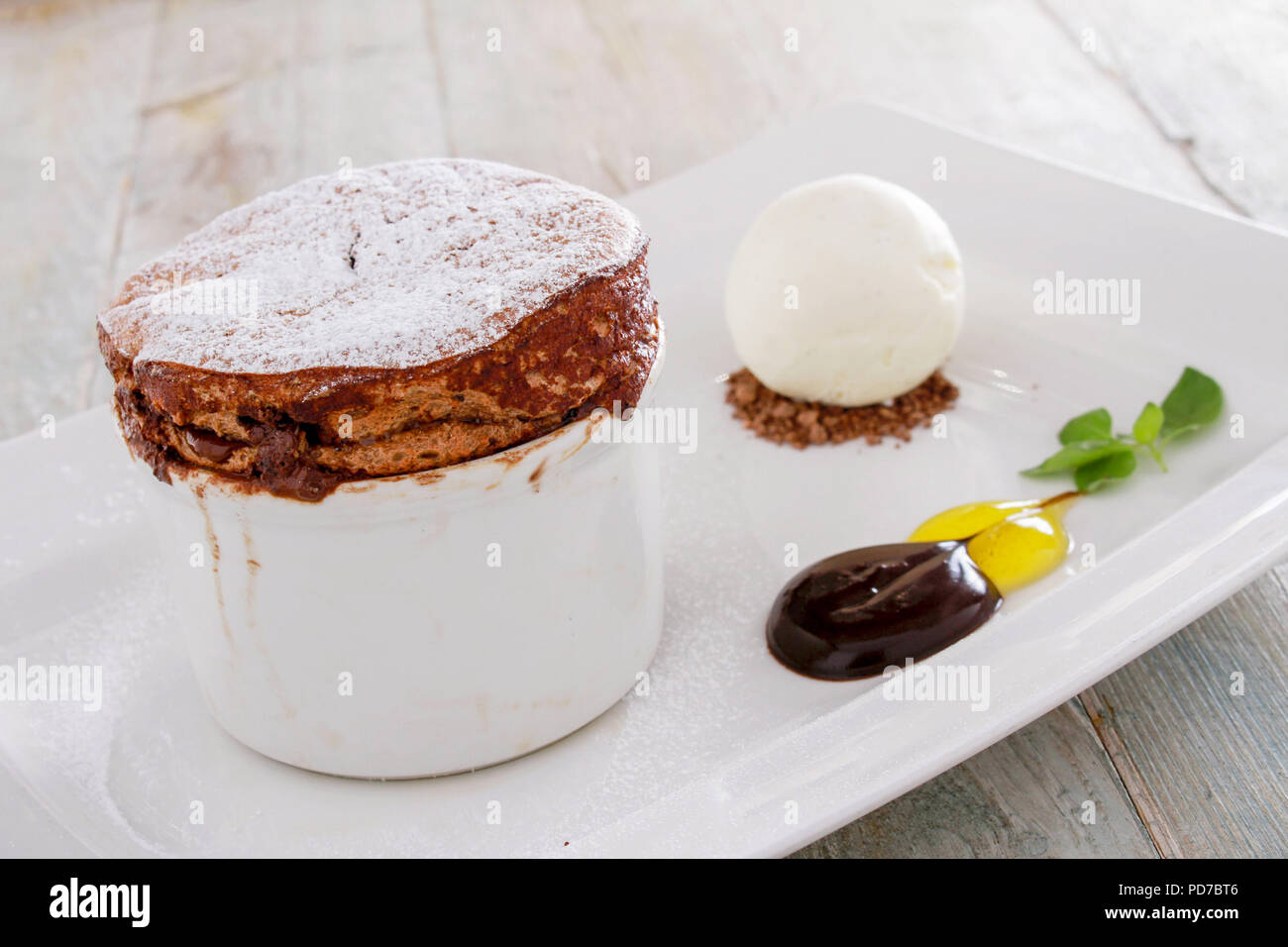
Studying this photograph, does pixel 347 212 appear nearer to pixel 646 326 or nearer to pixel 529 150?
pixel 646 326

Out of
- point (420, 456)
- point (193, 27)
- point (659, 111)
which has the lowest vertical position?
point (193, 27)

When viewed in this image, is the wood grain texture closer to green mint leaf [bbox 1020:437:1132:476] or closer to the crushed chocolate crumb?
green mint leaf [bbox 1020:437:1132:476]

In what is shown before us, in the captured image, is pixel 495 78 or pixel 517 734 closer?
pixel 517 734

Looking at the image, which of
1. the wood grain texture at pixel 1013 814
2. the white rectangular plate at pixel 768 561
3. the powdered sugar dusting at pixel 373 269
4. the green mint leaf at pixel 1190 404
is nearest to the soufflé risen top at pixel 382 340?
the powdered sugar dusting at pixel 373 269

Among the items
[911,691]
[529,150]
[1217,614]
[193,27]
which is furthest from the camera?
[193,27]

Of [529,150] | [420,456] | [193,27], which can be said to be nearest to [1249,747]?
[420,456]

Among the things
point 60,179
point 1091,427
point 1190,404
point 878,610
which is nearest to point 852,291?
point 1091,427

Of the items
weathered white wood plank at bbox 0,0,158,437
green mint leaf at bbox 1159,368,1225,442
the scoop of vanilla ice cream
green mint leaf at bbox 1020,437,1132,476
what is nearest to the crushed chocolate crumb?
the scoop of vanilla ice cream
